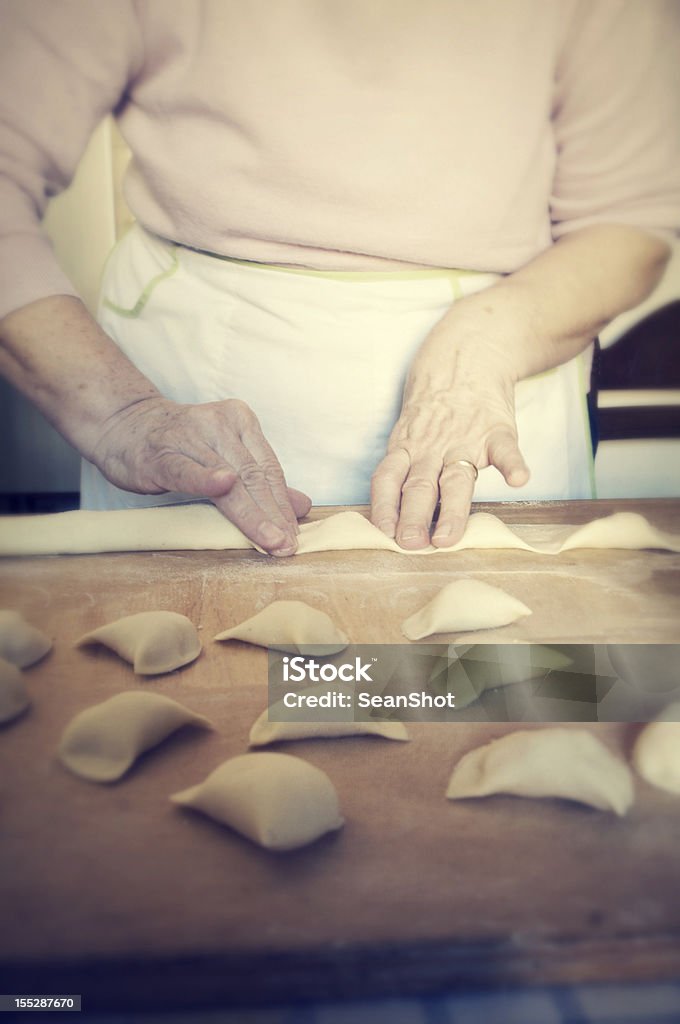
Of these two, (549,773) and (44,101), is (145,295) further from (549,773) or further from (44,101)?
(549,773)

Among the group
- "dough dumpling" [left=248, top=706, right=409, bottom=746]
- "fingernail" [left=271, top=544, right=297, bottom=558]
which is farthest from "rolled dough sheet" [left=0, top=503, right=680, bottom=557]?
"dough dumpling" [left=248, top=706, right=409, bottom=746]

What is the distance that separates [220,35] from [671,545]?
1.93 feet

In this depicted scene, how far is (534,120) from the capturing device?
0.79 meters

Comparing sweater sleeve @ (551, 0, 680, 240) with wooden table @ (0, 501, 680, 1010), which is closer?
wooden table @ (0, 501, 680, 1010)

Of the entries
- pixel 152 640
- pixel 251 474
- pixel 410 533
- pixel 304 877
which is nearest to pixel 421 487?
pixel 410 533

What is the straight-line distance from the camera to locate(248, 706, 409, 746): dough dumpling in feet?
1.57

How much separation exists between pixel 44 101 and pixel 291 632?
523 mm

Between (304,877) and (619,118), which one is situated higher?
(619,118)

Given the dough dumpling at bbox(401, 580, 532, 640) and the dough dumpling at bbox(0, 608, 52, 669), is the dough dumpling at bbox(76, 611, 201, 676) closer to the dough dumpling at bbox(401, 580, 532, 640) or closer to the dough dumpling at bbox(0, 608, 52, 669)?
the dough dumpling at bbox(0, 608, 52, 669)

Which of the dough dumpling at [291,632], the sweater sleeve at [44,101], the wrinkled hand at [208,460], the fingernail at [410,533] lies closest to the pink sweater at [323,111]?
the sweater sleeve at [44,101]

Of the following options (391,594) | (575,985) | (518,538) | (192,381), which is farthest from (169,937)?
(192,381)

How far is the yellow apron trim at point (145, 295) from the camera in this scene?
0.82 metres

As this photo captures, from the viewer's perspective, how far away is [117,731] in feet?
1.46

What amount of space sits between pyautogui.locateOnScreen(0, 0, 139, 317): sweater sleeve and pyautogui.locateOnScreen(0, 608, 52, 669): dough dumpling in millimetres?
323
